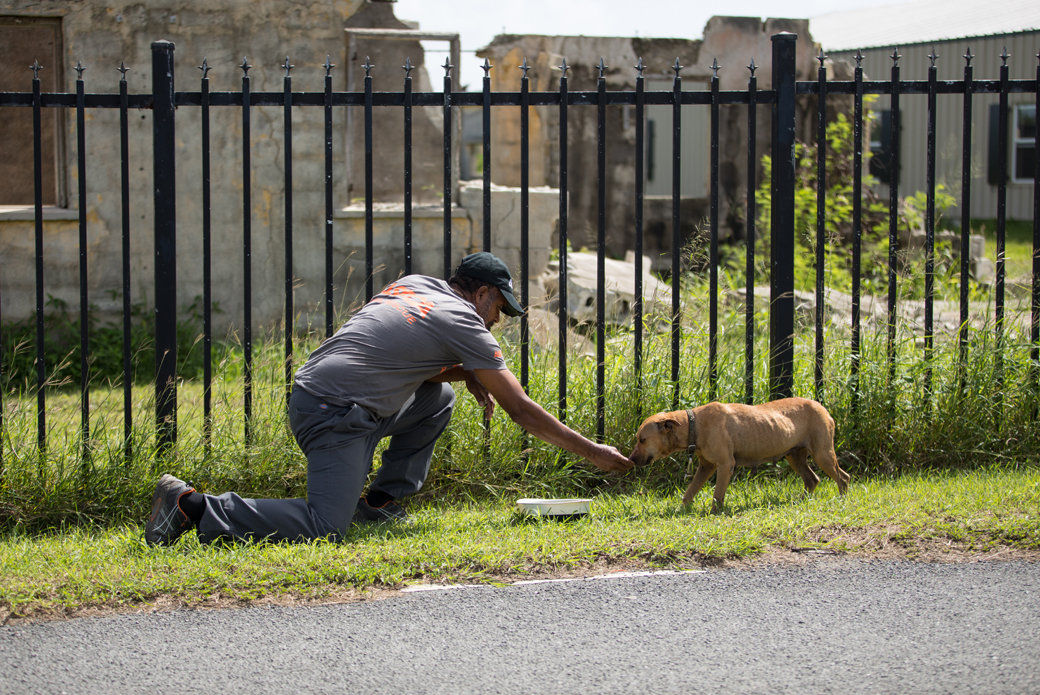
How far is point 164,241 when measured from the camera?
4.78 metres

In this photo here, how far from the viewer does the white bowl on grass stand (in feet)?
14.0

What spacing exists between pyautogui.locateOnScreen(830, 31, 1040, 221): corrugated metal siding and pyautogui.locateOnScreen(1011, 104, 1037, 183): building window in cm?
27

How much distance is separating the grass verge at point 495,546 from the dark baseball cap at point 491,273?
3.27 feet

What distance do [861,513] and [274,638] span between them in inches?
102

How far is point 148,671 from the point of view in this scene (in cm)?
291

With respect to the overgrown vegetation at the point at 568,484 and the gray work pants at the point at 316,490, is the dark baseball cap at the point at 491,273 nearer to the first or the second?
the gray work pants at the point at 316,490

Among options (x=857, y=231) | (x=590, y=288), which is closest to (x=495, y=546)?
(x=857, y=231)

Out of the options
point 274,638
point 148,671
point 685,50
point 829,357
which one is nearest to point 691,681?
point 274,638

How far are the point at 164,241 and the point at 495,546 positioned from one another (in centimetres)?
238

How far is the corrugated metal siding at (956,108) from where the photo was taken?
20.4 metres

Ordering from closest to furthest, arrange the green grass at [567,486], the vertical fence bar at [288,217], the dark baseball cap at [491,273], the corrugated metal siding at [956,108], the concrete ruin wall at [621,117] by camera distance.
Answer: the green grass at [567,486] → the dark baseball cap at [491,273] → the vertical fence bar at [288,217] → the concrete ruin wall at [621,117] → the corrugated metal siding at [956,108]

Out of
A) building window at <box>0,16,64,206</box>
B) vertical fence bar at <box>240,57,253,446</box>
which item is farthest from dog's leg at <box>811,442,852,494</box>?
building window at <box>0,16,64,206</box>

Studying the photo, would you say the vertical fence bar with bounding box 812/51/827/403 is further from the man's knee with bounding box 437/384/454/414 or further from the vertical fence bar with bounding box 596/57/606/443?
the man's knee with bounding box 437/384/454/414

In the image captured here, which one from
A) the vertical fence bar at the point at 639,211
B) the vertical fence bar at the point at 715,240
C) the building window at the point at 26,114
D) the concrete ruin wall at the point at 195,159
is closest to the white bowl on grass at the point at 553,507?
the vertical fence bar at the point at 639,211
